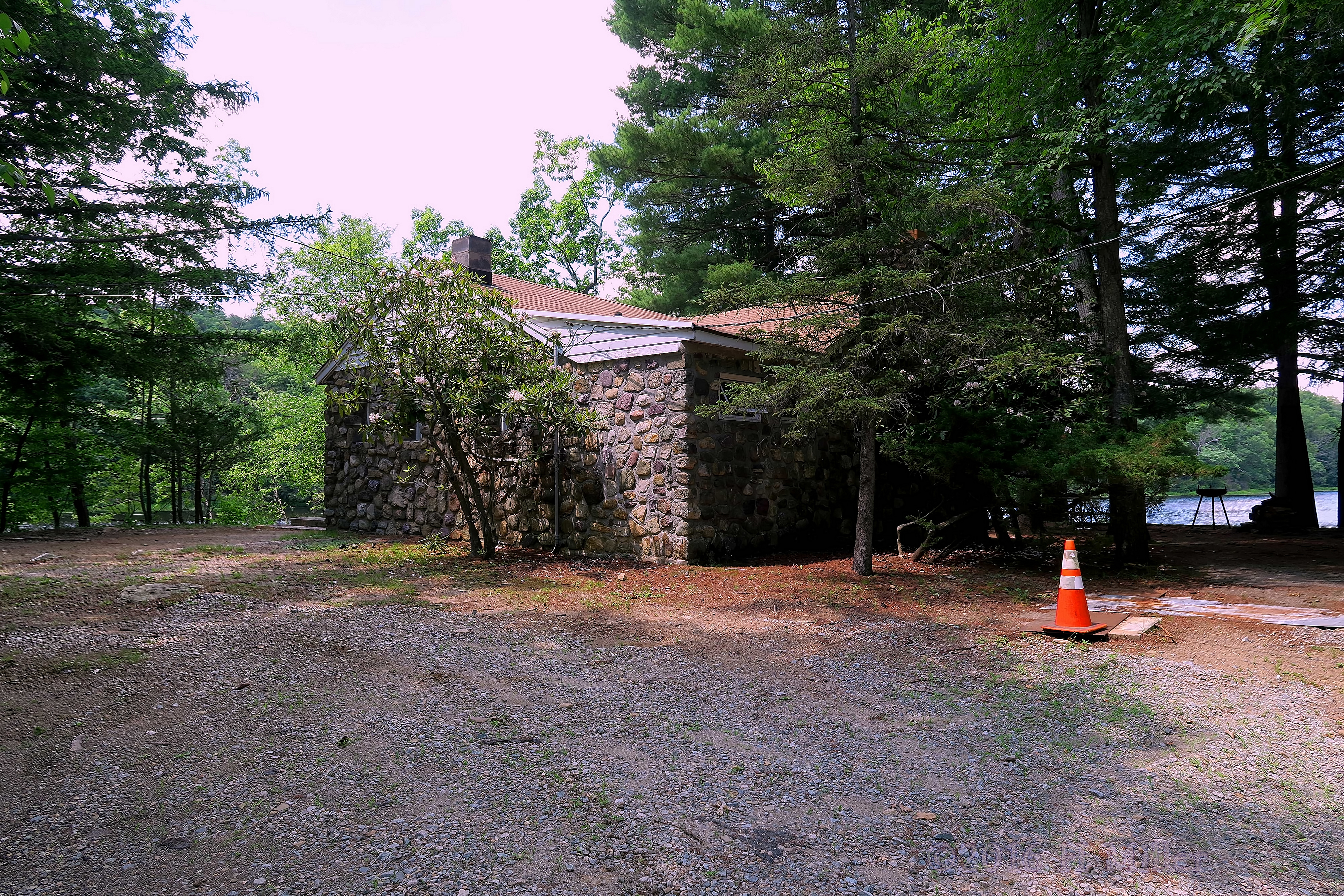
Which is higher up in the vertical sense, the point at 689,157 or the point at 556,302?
the point at 689,157

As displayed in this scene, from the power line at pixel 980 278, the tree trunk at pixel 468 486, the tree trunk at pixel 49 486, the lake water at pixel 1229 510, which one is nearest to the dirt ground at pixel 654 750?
the tree trunk at pixel 468 486

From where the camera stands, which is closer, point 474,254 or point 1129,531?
point 1129,531

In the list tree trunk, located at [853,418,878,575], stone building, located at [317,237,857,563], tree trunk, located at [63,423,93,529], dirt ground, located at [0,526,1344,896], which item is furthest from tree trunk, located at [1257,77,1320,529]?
tree trunk, located at [63,423,93,529]

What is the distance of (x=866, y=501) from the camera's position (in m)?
7.84

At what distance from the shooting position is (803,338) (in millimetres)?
7664

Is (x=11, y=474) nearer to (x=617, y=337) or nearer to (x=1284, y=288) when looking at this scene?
(x=617, y=337)

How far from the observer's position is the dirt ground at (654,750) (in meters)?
2.28

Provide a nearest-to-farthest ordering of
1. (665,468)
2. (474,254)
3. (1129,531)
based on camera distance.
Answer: (1129,531)
(665,468)
(474,254)

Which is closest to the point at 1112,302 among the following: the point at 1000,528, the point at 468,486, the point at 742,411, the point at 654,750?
the point at 1000,528

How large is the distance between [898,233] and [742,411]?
3.07m

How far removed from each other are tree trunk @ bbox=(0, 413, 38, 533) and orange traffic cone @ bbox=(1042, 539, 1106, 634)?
688 inches

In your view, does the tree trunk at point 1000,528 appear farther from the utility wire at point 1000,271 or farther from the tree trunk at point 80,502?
the tree trunk at point 80,502

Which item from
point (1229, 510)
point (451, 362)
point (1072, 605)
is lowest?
point (1229, 510)

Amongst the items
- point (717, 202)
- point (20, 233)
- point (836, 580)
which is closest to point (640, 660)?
point (836, 580)
